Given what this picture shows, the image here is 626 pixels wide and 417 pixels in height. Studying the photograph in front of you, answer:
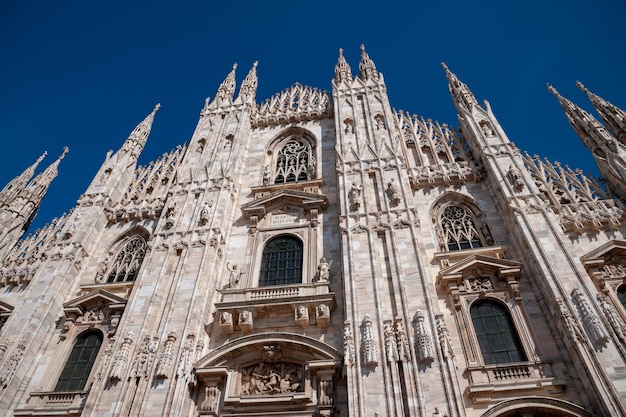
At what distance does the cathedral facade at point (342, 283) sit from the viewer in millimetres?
11227

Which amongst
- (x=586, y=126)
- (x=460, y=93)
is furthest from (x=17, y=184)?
(x=586, y=126)

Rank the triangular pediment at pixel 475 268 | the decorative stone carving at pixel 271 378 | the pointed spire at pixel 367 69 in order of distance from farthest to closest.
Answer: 1. the pointed spire at pixel 367 69
2. the triangular pediment at pixel 475 268
3. the decorative stone carving at pixel 271 378

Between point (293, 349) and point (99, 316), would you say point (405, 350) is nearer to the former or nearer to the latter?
point (293, 349)

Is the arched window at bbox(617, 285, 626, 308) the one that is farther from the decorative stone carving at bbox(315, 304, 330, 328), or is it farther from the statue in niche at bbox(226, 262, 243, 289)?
the statue in niche at bbox(226, 262, 243, 289)

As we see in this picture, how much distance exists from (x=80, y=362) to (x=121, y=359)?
279 centimetres

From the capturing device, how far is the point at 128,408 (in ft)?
38.1

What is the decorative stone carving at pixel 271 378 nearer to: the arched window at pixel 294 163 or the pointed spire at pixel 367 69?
the arched window at pixel 294 163

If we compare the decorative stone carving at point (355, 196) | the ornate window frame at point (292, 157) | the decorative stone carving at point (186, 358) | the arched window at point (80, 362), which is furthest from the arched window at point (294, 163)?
the arched window at point (80, 362)

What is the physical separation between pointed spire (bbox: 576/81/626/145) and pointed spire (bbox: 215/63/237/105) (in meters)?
18.8

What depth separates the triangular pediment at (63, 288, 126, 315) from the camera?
15.1 m

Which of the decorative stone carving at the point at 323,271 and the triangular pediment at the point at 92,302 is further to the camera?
the triangular pediment at the point at 92,302

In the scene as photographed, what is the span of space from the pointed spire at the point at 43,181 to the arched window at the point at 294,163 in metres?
13.5

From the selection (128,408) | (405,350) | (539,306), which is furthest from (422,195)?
(128,408)

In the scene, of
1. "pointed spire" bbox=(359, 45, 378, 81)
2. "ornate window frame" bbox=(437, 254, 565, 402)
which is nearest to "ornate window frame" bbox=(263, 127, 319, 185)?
"pointed spire" bbox=(359, 45, 378, 81)
